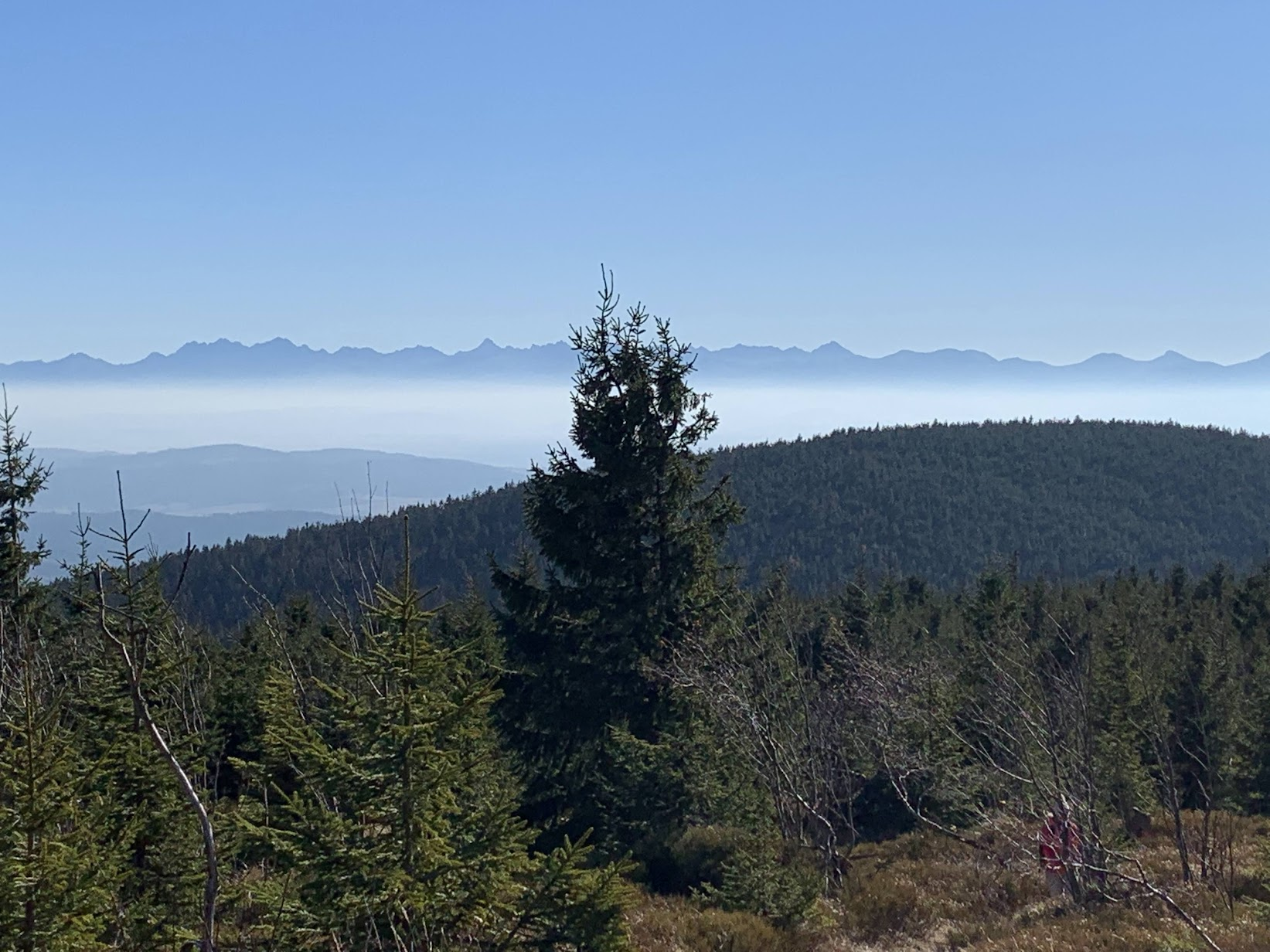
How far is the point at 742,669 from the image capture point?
56.3 feet

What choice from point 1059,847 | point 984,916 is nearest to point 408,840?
point 1059,847

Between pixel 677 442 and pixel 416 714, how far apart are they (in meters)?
11.1

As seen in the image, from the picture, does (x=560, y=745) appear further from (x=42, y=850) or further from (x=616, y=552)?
(x=42, y=850)

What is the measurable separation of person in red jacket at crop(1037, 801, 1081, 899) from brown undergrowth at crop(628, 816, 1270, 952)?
330 millimetres

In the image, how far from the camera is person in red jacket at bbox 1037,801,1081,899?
42.2 ft

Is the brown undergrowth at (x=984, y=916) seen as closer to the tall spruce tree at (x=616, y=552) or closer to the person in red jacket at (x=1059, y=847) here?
the person in red jacket at (x=1059, y=847)

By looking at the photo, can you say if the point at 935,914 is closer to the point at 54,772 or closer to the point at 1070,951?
the point at 1070,951

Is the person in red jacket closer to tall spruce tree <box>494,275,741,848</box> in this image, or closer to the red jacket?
the red jacket

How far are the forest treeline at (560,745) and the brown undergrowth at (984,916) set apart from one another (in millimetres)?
255

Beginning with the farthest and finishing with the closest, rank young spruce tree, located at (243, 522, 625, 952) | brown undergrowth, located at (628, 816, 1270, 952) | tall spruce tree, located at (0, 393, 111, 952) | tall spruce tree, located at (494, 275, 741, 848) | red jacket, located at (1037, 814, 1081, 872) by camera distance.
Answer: tall spruce tree, located at (494, 275, 741, 848)
red jacket, located at (1037, 814, 1081, 872)
brown undergrowth, located at (628, 816, 1270, 952)
young spruce tree, located at (243, 522, 625, 952)
tall spruce tree, located at (0, 393, 111, 952)

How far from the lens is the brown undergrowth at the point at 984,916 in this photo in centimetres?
1149

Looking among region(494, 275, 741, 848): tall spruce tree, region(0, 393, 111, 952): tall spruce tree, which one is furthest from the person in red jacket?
region(0, 393, 111, 952): tall spruce tree

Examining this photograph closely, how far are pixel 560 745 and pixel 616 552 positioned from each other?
415cm

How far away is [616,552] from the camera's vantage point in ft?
58.6
